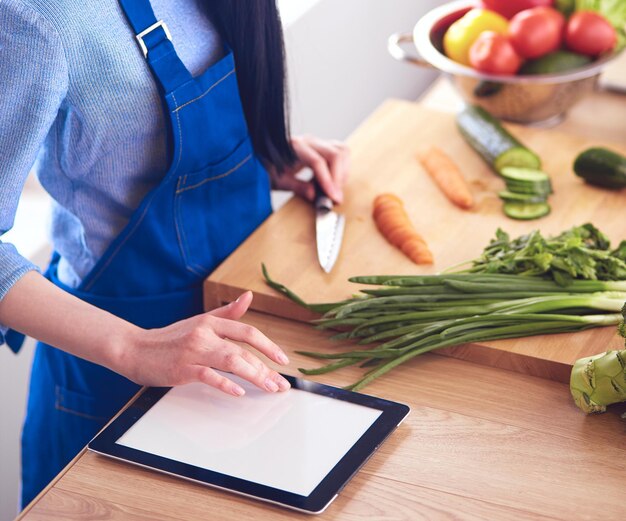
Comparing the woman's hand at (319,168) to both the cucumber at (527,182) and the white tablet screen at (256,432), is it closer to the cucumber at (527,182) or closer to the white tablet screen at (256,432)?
the cucumber at (527,182)

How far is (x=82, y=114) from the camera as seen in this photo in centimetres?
120

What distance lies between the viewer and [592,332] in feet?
4.16

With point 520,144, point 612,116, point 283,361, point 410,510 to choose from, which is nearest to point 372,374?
point 283,361

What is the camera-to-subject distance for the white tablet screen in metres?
1.04

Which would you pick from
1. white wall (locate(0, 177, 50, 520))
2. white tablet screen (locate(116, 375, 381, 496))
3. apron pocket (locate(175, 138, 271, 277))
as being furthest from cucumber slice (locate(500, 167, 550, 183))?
white wall (locate(0, 177, 50, 520))

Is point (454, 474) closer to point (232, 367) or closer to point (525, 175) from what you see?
point (232, 367)

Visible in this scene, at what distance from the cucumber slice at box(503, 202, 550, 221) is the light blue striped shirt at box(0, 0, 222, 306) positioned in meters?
0.58

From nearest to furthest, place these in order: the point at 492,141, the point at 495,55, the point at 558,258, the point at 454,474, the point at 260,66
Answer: the point at 454,474, the point at 558,258, the point at 260,66, the point at 492,141, the point at 495,55

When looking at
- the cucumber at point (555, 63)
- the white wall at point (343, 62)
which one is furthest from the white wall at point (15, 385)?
the cucumber at point (555, 63)

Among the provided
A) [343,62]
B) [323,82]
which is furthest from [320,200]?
[343,62]

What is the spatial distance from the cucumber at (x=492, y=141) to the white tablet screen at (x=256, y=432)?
781 mm

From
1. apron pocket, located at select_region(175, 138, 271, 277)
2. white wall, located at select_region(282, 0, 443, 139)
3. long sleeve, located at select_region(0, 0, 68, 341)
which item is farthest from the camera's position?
white wall, located at select_region(282, 0, 443, 139)

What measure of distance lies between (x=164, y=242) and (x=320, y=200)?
0.34 m

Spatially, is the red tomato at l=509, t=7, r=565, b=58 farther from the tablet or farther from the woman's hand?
the tablet
